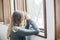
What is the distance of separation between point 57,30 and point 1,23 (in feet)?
9.17

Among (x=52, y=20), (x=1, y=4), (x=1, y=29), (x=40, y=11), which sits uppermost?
(x=1, y=4)

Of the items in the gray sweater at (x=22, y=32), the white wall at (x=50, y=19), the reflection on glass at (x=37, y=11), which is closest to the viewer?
the white wall at (x=50, y=19)

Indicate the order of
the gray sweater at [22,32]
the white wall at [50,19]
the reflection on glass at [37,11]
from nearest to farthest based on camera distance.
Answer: the white wall at [50,19] < the gray sweater at [22,32] < the reflection on glass at [37,11]

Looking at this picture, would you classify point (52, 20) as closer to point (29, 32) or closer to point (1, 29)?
point (29, 32)

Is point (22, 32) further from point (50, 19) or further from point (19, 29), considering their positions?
point (50, 19)

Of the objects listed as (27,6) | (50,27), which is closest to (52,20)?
(50,27)

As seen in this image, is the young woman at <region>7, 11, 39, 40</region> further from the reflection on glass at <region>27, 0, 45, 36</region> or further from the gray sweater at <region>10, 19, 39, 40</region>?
the reflection on glass at <region>27, 0, 45, 36</region>

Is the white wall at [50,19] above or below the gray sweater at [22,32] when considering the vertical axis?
above

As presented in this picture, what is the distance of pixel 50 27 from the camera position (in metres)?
1.82

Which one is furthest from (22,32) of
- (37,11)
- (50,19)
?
(37,11)

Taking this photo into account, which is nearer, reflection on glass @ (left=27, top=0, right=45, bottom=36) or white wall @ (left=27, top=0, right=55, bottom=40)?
white wall @ (left=27, top=0, right=55, bottom=40)

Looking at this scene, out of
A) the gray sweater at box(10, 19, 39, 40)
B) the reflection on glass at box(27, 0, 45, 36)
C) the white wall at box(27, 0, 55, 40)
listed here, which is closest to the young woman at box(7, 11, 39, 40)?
the gray sweater at box(10, 19, 39, 40)

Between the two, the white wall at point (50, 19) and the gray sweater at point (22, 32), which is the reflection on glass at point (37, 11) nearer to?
the gray sweater at point (22, 32)

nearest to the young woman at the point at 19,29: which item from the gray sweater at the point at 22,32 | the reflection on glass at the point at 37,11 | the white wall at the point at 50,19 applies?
the gray sweater at the point at 22,32
